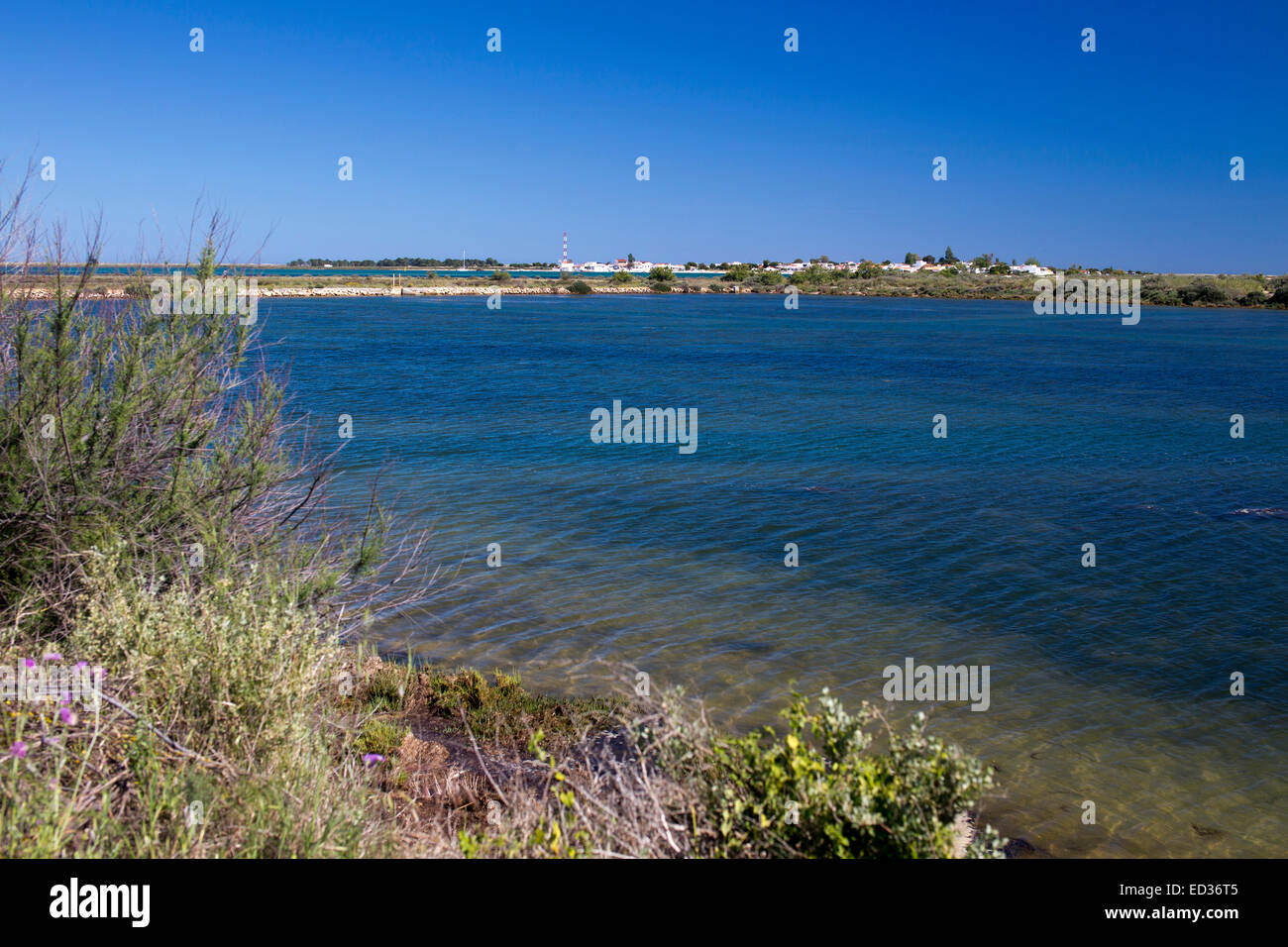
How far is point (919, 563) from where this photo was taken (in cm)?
1177

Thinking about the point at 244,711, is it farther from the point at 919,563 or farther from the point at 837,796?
the point at 919,563

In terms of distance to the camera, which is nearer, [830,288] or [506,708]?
[506,708]

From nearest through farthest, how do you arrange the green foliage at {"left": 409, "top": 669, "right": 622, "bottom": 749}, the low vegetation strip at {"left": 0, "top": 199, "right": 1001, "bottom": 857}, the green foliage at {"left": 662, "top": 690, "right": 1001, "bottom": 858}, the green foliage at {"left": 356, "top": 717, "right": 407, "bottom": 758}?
the green foliage at {"left": 662, "top": 690, "right": 1001, "bottom": 858}
the low vegetation strip at {"left": 0, "top": 199, "right": 1001, "bottom": 857}
the green foliage at {"left": 356, "top": 717, "right": 407, "bottom": 758}
the green foliage at {"left": 409, "top": 669, "right": 622, "bottom": 749}

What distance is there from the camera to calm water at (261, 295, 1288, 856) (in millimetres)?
7250

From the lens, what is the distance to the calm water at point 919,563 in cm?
725

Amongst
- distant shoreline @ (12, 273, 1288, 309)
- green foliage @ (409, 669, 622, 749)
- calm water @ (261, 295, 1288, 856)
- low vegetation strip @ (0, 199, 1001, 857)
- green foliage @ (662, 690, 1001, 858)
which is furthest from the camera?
distant shoreline @ (12, 273, 1288, 309)

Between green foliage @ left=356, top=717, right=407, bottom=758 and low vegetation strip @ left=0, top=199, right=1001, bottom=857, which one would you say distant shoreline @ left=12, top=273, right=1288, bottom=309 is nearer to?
low vegetation strip @ left=0, top=199, right=1001, bottom=857

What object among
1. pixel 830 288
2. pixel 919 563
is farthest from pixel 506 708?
pixel 830 288

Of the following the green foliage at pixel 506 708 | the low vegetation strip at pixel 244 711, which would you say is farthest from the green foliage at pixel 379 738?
the green foliage at pixel 506 708

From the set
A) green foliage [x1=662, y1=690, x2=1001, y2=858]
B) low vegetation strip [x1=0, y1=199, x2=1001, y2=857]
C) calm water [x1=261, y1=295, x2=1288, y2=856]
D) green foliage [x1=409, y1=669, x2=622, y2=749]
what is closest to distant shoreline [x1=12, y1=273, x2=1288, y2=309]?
calm water [x1=261, y1=295, x2=1288, y2=856]
